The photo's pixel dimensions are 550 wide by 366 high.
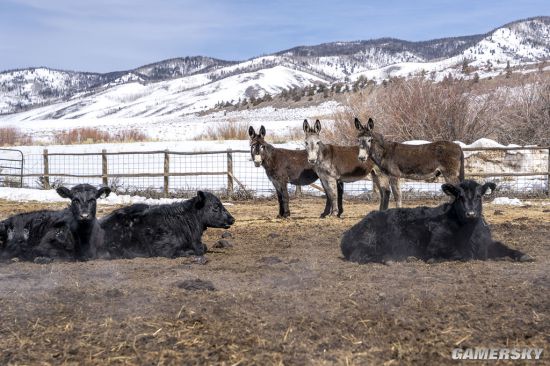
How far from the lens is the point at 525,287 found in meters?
6.48

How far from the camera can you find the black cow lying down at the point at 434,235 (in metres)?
8.45

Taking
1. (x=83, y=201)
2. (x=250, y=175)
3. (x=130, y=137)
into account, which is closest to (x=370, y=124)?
(x=83, y=201)

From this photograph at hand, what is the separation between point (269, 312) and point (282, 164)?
10.0m

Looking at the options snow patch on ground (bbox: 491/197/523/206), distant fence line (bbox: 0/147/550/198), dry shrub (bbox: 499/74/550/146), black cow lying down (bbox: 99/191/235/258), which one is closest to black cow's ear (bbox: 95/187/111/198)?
black cow lying down (bbox: 99/191/235/258)

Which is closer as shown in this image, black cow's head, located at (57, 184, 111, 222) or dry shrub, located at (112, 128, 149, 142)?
black cow's head, located at (57, 184, 111, 222)

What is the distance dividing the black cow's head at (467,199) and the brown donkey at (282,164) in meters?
7.15

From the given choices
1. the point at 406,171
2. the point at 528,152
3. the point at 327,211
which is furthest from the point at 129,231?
the point at 528,152

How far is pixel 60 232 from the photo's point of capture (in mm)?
9445

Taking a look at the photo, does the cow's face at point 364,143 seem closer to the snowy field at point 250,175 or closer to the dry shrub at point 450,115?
the snowy field at point 250,175

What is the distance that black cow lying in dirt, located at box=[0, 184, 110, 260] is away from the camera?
9.30 m

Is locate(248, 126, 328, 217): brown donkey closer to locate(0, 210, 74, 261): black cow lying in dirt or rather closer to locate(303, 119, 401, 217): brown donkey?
locate(303, 119, 401, 217): brown donkey

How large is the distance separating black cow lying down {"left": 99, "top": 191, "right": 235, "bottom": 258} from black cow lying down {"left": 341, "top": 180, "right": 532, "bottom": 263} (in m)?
2.37

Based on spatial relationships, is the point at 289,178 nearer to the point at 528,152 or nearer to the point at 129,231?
the point at 129,231

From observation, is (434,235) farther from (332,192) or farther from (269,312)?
(332,192)
